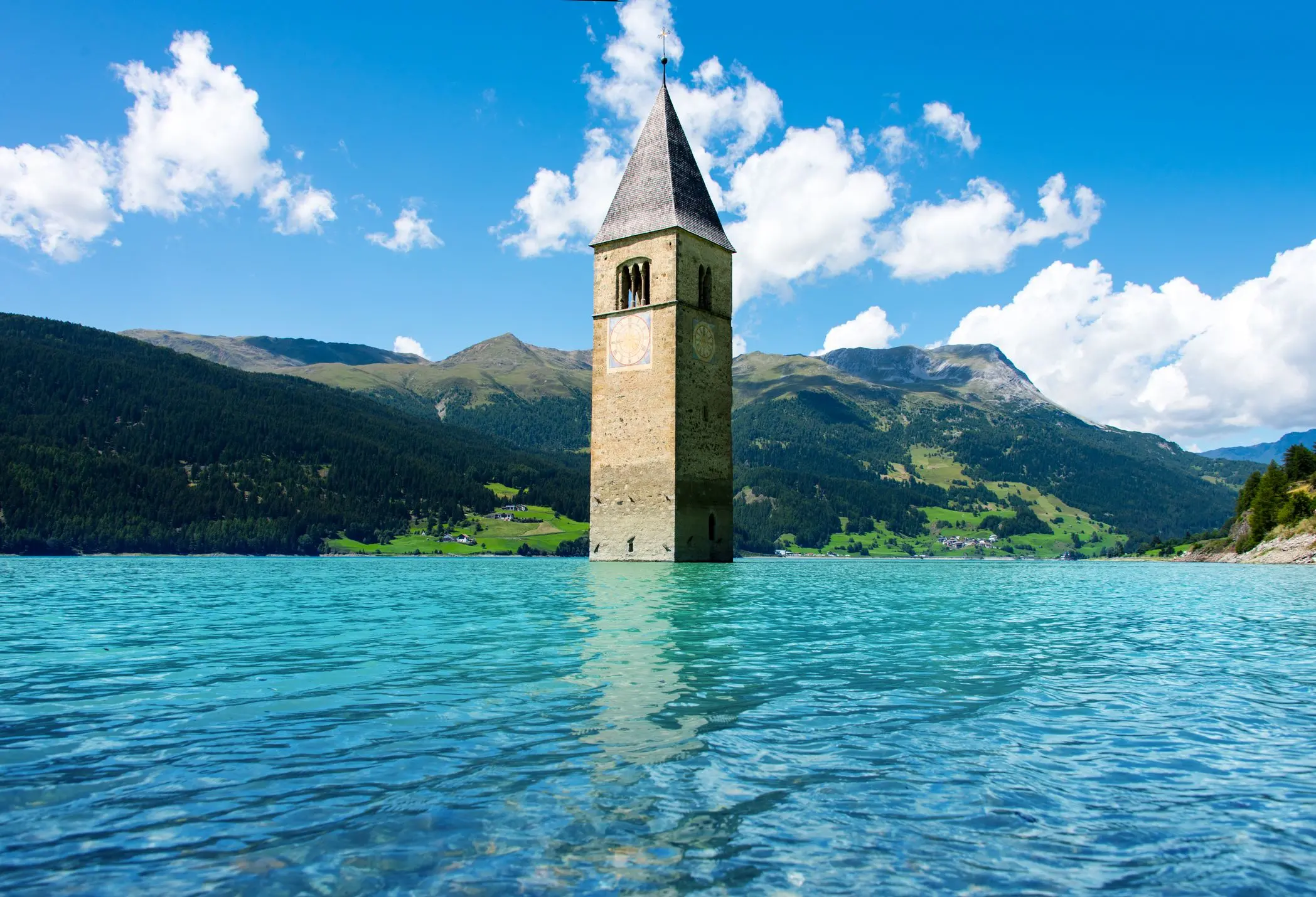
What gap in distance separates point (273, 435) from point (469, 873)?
19891cm

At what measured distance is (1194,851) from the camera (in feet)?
17.4

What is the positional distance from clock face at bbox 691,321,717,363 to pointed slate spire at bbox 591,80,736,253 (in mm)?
5381

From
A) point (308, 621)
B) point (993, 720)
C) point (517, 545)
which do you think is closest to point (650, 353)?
point (308, 621)

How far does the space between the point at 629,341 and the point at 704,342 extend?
443 cm

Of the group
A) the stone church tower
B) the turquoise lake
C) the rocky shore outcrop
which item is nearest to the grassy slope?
the rocky shore outcrop

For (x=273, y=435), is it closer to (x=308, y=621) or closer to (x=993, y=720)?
(x=308, y=621)

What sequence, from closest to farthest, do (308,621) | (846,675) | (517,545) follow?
(846,675) < (308,621) < (517,545)

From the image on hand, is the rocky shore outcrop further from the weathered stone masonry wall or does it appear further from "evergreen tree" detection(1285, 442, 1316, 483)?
the weathered stone masonry wall

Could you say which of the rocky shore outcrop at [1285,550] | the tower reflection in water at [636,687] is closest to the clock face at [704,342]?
the tower reflection in water at [636,687]

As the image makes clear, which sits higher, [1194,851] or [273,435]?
[273,435]

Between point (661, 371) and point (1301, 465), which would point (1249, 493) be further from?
point (661, 371)

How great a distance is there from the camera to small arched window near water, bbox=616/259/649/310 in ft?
183

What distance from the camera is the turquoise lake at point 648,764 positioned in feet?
16.5

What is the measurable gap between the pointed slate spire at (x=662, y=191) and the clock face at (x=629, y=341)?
17.1 ft
